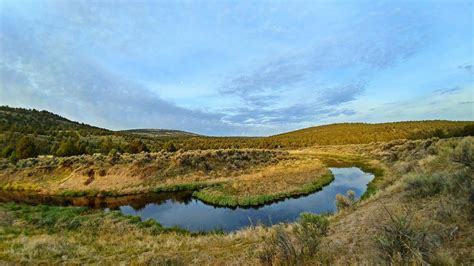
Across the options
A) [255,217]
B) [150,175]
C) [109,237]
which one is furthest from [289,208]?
[150,175]

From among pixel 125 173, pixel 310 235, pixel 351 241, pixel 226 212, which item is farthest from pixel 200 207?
pixel 310 235

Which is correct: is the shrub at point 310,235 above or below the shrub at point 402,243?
below

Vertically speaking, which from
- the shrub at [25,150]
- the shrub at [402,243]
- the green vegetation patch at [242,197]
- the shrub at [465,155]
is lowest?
the green vegetation patch at [242,197]

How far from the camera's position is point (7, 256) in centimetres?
855

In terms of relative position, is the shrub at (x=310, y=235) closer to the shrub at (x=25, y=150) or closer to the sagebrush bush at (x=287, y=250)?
the sagebrush bush at (x=287, y=250)

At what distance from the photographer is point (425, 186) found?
994 cm

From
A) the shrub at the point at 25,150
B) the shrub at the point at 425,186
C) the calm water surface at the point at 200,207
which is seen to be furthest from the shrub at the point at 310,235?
the shrub at the point at 25,150

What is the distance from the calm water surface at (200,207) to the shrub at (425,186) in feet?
18.4

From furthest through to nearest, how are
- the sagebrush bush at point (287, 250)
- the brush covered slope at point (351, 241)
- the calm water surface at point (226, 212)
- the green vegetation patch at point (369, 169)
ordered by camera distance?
the green vegetation patch at point (369, 169) → the calm water surface at point (226, 212) → the sagebrush bush at point (287, 250) → the brush covered slope at point (351, 241)

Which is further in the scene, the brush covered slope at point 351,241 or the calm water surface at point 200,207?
the calm water surface at point 200,207

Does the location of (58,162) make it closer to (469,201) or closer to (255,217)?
(255,217)

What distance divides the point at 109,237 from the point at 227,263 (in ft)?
26.6

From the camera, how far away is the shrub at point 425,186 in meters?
9.52

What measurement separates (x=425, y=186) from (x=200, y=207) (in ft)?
53.0
